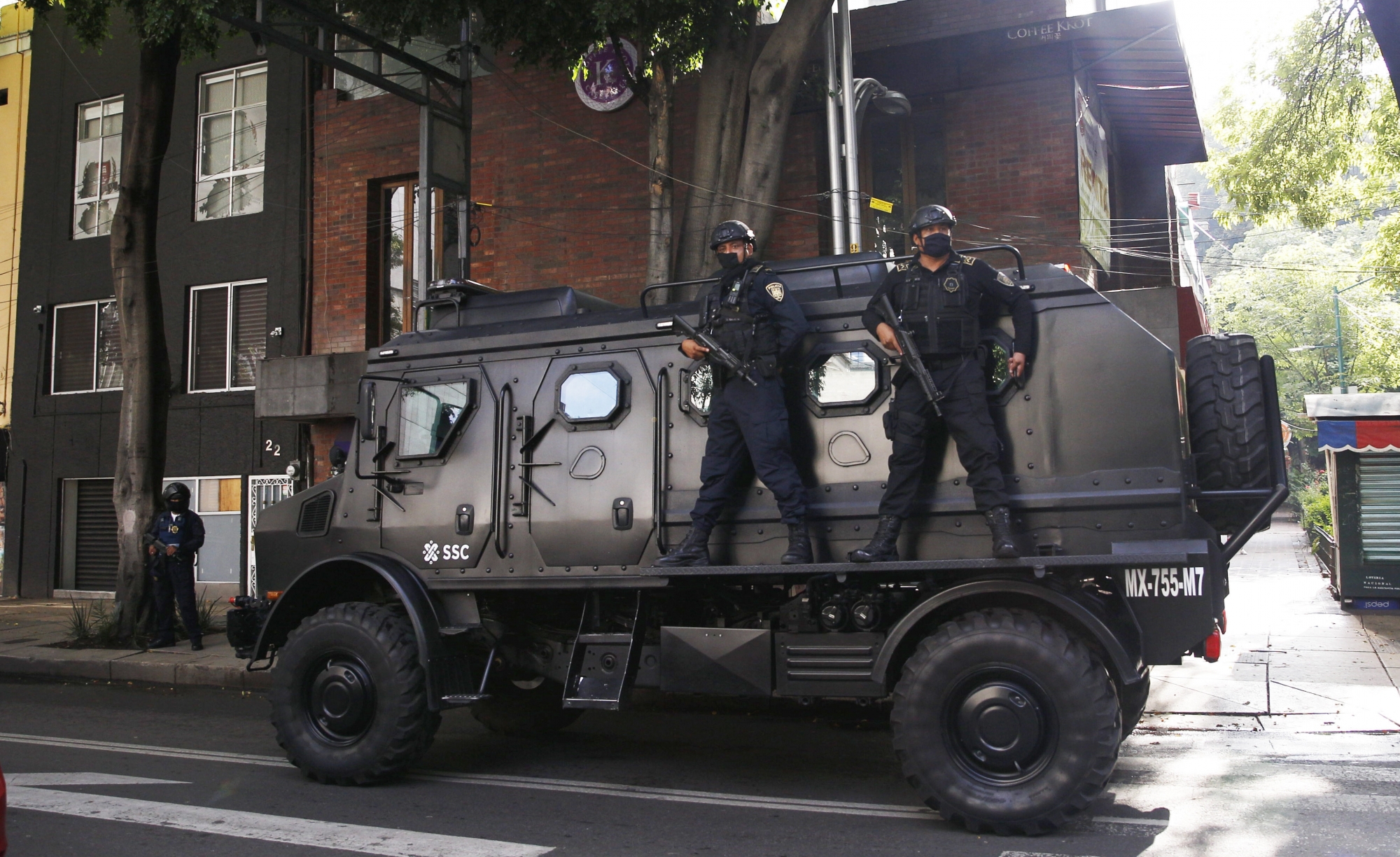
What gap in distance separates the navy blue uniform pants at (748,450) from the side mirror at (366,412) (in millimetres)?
2339

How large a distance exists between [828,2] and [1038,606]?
790 cm

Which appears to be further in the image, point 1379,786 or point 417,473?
point 417,473

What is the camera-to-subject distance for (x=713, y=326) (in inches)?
233

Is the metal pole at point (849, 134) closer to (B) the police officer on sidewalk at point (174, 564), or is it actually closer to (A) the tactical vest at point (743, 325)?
(A) the tactical vest at point (743, 325)

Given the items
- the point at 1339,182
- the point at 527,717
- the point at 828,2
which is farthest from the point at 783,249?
the point at 1339,182

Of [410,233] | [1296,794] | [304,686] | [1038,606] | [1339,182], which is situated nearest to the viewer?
[1038,606]

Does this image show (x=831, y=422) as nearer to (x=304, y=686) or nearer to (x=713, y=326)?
(x=713, y=326)

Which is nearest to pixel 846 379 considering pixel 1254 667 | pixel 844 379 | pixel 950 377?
pixel 844 379

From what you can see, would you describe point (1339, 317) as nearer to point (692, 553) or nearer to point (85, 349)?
point (85, 349)

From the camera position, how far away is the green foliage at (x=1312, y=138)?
14.5 meters

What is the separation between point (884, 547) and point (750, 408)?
99cm

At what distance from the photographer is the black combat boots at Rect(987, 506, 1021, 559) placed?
16.6ft

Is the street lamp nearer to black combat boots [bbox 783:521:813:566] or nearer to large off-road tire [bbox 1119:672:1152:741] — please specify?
large off-road tire [bbox 1119:672:1152:741]

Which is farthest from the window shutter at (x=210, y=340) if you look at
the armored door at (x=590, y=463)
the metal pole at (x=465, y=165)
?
the armored door at (x=590, y=463)
